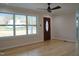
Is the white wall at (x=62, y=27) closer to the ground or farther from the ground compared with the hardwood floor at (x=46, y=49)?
farther from the ground

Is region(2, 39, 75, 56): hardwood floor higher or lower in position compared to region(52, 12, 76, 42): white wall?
lower

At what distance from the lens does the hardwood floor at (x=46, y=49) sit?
106 inches

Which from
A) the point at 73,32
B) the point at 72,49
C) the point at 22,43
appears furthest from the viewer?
the point at 22,43

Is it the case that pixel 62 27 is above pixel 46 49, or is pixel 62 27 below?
above

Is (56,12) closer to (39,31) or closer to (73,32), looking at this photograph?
(73,32)

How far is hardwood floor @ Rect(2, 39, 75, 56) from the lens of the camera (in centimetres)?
269

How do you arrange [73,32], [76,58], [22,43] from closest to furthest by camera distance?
[76,58] < [73,32] < [22,43]

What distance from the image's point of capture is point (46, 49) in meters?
3.62

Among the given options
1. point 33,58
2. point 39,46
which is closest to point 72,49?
point 39,46

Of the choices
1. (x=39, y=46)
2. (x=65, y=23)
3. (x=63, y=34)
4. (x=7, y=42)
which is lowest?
(x=39, y=46)

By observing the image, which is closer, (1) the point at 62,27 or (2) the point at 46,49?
(1) the point at 62,27

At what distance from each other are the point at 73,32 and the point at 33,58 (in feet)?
5.14

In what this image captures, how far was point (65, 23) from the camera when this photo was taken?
9.25 ft

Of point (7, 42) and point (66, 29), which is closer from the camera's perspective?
point (66, 29)
